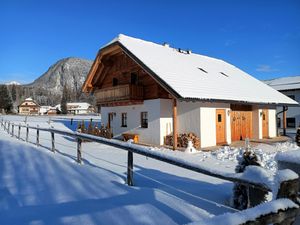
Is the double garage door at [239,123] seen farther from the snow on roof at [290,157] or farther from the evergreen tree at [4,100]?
the evergreen tree at [4,100]

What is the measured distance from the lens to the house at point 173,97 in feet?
61.9

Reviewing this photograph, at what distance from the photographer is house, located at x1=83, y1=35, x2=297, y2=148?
18875mm

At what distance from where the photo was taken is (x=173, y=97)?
17.4m

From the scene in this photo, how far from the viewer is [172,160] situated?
486cm

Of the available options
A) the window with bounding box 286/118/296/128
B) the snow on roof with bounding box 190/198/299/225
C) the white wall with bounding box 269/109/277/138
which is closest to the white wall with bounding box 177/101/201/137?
the white wall with bounding box 269/109/277/138

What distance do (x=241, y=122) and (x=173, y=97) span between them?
754 centimetres

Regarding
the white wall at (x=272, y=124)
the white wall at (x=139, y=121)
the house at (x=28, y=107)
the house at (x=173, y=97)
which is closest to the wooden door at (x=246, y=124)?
the house at (x=173, y=97)

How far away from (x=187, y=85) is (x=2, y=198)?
1481cm

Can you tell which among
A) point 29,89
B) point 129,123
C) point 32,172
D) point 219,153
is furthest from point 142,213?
point 29,89

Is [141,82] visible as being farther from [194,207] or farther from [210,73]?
[194,207]

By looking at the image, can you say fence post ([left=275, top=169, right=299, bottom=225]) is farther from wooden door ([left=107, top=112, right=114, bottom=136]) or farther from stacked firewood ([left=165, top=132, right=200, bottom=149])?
wooden door ([left=107, top=112, right=114, bottom=136])

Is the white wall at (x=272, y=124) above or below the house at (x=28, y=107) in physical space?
below

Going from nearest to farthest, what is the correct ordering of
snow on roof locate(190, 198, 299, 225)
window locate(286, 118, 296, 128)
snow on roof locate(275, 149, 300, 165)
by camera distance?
snow on roof locate(190, 198, 299, 225), snow on roof locate(275, 149, 300, 165), window locate(286, 118, 296, 128)

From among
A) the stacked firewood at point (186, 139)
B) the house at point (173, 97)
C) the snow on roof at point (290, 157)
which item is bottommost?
the stacked firewood at point (186, 139)
